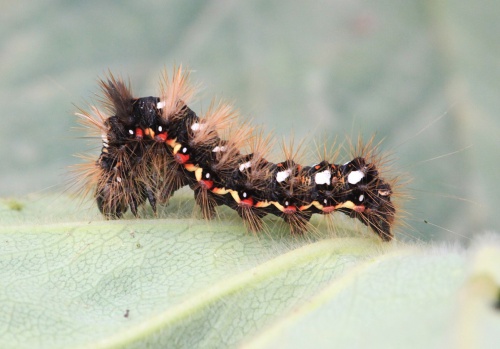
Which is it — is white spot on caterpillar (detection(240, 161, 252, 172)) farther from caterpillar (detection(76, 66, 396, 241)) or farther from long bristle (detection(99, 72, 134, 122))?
long bristle (detection(99, 72, 134, 122))

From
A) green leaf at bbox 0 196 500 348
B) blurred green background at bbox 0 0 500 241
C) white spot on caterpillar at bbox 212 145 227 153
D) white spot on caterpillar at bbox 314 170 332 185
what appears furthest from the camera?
blurred green background at bbox 0 0 500 241

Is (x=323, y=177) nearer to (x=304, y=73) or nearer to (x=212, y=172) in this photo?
(x=212, y=172)

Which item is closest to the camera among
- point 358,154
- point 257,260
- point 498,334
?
point 498,334

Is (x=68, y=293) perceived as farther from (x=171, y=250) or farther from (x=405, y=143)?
(x=405, y=143)

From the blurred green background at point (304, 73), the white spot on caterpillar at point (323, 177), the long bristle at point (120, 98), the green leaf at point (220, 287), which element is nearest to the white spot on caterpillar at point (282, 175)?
the white spot on caterpillar at point (323, 177)

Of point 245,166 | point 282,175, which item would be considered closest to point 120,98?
point 245,166

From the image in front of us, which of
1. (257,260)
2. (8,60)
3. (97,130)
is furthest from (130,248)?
(8,60)

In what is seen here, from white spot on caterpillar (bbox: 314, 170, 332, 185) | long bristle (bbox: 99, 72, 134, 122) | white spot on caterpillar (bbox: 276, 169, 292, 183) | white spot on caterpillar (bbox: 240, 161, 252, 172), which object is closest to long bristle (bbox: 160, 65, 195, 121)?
long bristle (bbox: 99, 72, 134, 122)
